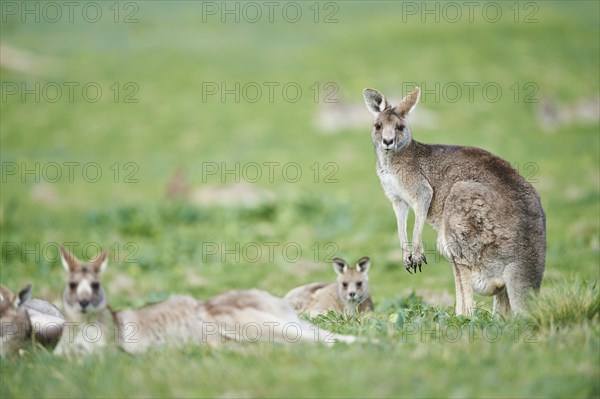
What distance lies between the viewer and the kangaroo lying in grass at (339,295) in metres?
12.5

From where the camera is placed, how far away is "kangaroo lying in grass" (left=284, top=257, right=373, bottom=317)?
41.1 ft

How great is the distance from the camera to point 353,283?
12852 mm

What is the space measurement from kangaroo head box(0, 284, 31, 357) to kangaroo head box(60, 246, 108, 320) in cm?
81

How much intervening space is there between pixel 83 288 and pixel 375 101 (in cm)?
473

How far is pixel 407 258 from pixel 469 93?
2792 centimetres

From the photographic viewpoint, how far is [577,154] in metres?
28.6

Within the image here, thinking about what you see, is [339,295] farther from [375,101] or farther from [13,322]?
[13,322]

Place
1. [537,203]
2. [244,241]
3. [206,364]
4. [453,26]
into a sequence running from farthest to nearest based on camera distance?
[453,26] < [244,241] < [537,203] < [206,364]

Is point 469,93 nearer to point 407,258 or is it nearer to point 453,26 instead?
point 453,26

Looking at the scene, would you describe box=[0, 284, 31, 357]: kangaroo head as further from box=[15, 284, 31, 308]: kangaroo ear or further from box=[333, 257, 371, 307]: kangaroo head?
box=[333, 257, 371, 307]: kangaroo head

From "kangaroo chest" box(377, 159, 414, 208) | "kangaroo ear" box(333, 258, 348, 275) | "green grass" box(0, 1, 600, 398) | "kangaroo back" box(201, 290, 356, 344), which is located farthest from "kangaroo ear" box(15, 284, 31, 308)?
"kangaroo ear" box(333, 258, 348, 275)

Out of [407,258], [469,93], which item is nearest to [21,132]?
[469,93]

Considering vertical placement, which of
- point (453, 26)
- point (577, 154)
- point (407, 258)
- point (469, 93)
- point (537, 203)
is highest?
point (453, 26)

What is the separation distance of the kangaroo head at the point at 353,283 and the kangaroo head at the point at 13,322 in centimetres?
525
